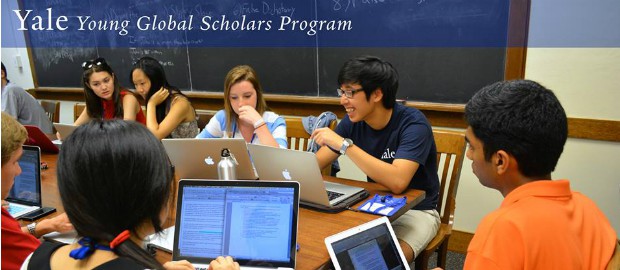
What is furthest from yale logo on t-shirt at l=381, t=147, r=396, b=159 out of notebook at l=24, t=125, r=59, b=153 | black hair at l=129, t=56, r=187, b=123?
notebook at l=24, t=125, r=59, b=153

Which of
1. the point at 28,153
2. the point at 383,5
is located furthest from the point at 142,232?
the point at 383,5

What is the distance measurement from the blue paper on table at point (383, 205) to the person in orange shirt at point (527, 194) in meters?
0.49

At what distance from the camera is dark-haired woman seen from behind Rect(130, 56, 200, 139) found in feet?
9.36

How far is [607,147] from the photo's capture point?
2.36 m

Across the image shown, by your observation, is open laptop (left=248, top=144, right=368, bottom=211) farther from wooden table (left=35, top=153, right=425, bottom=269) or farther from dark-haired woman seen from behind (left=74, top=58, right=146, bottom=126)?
dark-haired woman seen from behind (left=74, top=58, right=146, bottom=126)

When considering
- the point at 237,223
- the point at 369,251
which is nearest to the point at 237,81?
the point at 237,223

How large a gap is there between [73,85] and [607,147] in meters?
4.34

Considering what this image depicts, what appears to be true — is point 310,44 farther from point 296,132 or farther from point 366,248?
point 366,248

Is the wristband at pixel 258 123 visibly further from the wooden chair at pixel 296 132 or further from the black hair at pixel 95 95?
the black hair at pixel 95 95

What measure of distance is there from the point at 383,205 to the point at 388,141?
16.4 inches

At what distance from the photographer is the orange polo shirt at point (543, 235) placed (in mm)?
911

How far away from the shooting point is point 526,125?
1035mm

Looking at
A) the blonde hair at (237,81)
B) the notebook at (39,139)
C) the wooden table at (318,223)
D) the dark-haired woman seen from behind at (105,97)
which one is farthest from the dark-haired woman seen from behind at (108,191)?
the dark-haired woman seen from behind at (105,97)

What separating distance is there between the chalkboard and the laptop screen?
1818mm
